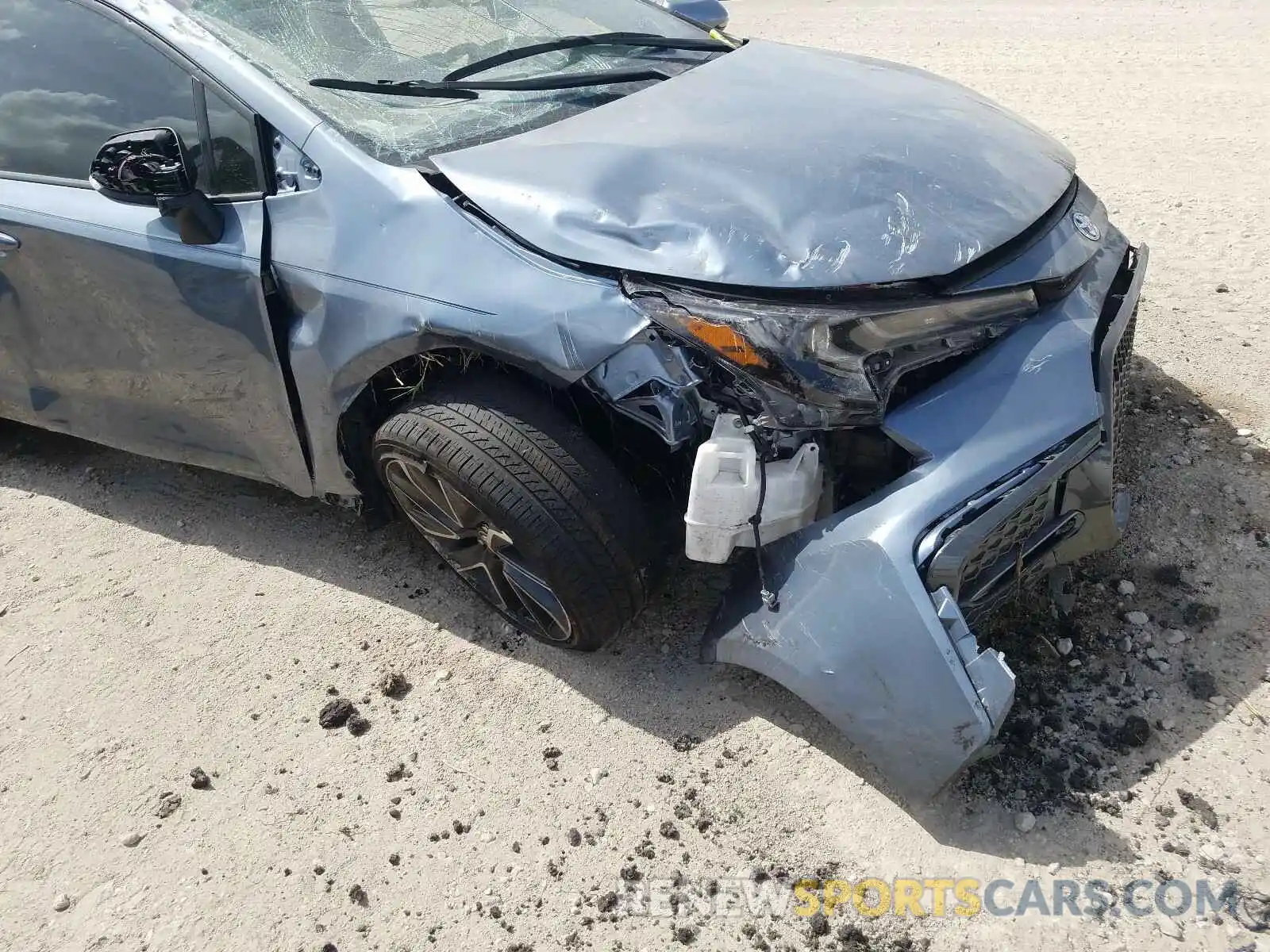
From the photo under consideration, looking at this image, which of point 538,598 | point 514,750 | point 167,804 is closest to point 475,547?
point 538,598

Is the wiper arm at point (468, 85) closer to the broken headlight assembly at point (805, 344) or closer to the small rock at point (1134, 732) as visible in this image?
the broken headlight assembly at point (805, 344)

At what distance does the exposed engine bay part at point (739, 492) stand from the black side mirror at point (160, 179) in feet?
4.62

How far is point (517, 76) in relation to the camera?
2.83m

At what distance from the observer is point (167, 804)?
7.70 feet

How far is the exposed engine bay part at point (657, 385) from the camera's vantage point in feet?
6.95

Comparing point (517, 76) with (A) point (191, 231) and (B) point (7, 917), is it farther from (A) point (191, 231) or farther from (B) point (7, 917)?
(B) point (7, 917)

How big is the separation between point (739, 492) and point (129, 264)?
1.77m

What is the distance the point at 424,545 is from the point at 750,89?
1.63 metres

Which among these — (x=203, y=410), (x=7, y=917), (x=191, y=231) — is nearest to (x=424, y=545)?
(x=203, y=410)

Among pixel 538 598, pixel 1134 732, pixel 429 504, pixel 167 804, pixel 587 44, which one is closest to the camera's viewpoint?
pixel 1134 732

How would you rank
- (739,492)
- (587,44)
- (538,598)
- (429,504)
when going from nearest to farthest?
(739,492) → (538,598) → (429,504) → (587,44)

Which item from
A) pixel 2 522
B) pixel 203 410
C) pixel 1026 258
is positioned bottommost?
pixel 2 522

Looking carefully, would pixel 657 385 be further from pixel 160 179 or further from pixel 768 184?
pixel 160 179

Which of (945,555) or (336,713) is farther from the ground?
(945,555)
